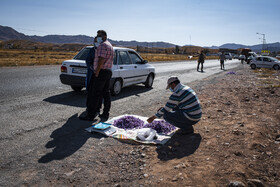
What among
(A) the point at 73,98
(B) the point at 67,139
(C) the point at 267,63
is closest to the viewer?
(B) the point at 67,139

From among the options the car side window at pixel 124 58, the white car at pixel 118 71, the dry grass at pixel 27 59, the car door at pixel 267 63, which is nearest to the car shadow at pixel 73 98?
the white car at pixel 118 71

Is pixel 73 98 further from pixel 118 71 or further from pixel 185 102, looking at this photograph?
pixel 185 102

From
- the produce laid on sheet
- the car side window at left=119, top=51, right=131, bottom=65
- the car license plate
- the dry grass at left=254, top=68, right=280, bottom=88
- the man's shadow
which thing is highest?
the car side window at left=119, top=51, right=131, bottom=65

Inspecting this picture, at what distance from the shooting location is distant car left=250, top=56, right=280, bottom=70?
27781mm

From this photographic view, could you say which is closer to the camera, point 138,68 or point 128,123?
point 128,123

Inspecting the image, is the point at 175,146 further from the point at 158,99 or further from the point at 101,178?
the point at 158,99

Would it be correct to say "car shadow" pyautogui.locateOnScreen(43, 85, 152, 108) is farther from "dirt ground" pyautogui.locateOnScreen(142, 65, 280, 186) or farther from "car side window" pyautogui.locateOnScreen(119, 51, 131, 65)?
"dirt ground" pyautogui.locateOnScreen(142, 65, 280, 186)

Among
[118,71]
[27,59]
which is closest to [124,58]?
[118,71]

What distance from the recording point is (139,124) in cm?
543

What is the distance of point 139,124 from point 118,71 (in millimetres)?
3678

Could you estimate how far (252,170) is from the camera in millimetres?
3430

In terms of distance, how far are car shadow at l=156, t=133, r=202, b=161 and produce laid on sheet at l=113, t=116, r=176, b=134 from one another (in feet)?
0.88

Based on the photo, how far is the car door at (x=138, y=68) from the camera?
32.6 feet

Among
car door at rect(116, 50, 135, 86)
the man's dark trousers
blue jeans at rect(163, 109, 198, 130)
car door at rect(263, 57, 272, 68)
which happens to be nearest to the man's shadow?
the man's dark trousers
